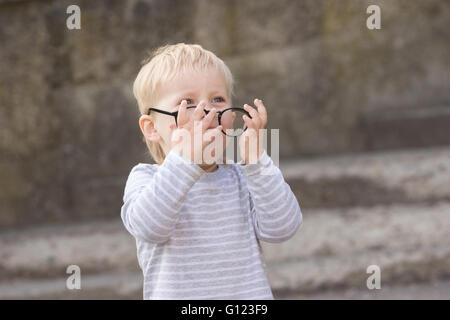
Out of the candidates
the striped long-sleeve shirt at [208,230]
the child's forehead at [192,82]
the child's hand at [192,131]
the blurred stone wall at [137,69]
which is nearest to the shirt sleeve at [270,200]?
the striped long-sleeve shirt at [208,230]

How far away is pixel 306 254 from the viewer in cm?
345

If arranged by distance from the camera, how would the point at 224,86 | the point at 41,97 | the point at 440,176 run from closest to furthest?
the point at 224,86 → the point at 440,176 → the point at 41,97

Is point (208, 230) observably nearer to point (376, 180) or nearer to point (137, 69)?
point (376, 180)

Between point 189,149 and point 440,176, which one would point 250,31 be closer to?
point 440,176

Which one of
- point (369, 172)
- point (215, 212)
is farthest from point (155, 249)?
point (369, 172)

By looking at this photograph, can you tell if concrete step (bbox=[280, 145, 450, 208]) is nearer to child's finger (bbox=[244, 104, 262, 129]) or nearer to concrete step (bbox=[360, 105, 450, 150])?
concrete step (bbox=[360, 105, 450, 150])

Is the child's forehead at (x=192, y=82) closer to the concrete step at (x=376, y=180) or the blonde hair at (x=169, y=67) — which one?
the blonde hair at (x=169, y=67)

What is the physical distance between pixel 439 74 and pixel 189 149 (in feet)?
10.4

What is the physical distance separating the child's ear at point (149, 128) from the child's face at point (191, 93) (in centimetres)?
4

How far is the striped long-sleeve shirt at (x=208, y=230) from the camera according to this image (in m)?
1.62

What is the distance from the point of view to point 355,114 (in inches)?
169

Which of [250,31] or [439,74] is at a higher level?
[250,31]

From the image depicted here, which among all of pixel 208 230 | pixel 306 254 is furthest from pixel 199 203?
pixel 306 254

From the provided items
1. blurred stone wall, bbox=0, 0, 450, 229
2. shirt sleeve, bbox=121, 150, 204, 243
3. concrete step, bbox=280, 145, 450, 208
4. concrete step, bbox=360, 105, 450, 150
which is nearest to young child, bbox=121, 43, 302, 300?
shirt sleeve, bbox=121, 150, 204, 243
